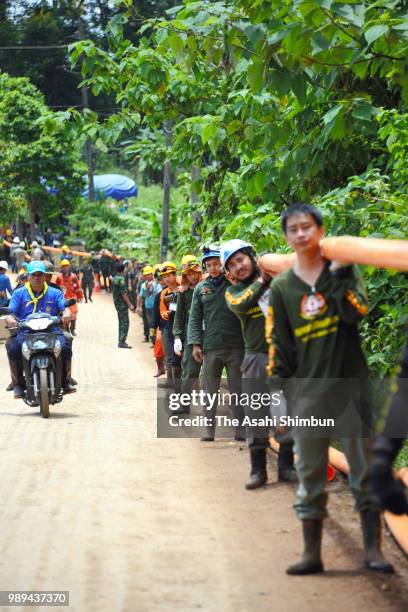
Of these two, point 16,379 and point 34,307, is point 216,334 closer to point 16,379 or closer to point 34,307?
point 34,307

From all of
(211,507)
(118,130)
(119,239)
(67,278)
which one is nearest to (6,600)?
(211,507)

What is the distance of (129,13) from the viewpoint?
1252 centimetres

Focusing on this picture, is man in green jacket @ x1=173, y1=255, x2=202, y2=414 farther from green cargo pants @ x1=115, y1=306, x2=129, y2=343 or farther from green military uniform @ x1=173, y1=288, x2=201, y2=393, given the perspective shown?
green cargo pants @ x1=115, y1=306, x2=129, y2=343

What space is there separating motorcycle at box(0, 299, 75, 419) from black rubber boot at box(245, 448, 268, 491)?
16.6 feet

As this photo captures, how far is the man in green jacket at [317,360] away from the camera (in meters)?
6.21

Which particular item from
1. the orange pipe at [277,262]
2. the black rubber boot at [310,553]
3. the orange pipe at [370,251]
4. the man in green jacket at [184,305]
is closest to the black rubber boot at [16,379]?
the man in green jacket at [184,305]

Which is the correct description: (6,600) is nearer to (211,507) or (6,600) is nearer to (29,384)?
(211,507)

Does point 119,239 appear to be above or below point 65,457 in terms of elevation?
below

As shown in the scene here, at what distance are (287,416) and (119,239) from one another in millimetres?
46375

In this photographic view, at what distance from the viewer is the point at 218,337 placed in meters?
11.4

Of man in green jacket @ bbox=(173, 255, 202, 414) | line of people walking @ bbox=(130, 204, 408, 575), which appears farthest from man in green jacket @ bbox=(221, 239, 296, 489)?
man in green jacket @ bbox=(173, 255, 202, 414)

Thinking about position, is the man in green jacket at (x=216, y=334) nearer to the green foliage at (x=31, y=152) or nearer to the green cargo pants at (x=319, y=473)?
the green cargo pants at (x=319, y=473)

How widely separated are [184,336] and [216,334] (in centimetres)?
272

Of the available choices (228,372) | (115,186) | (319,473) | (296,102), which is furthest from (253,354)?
(115,186)
